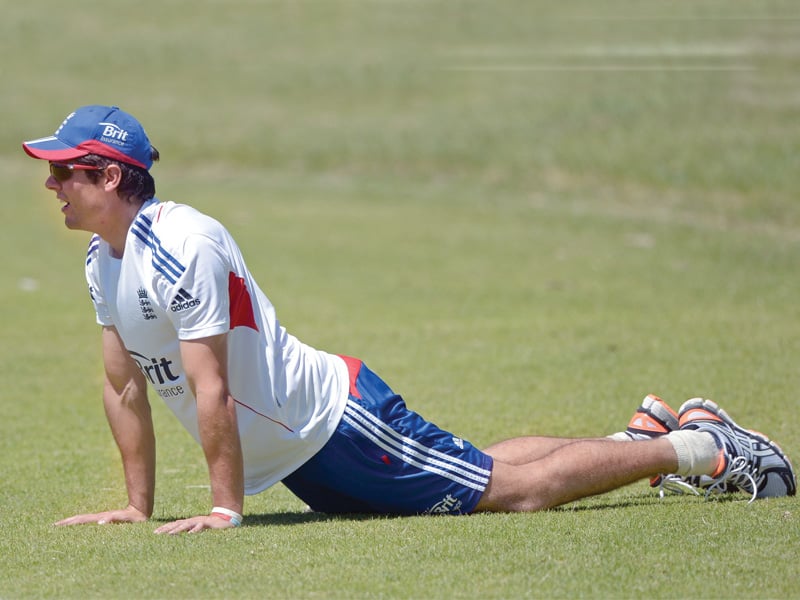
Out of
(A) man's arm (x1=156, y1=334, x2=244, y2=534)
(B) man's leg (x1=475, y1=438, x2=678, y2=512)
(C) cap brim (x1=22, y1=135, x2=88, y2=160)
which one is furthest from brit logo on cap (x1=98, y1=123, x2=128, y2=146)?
(B) man's leg (x1=475, y1=438, x2=678, y2=512)

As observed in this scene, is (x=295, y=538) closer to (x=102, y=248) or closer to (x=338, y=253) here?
(x=102, y=248)

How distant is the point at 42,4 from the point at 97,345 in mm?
29802

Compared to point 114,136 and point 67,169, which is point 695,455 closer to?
point 114,136

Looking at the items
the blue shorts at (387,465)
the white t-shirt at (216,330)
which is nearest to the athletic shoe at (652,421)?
the blue shorts at (387,465)

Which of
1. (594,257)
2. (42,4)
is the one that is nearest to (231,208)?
(594,257)

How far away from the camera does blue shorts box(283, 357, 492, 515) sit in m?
5.61

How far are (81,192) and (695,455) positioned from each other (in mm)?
3020

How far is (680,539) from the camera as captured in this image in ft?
16.7

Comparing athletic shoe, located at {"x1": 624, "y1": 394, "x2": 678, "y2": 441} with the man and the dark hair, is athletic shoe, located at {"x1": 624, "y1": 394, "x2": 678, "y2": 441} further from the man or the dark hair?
the dark hair

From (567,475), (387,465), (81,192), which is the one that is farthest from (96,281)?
(567,475)

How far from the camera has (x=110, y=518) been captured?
573 centimetres

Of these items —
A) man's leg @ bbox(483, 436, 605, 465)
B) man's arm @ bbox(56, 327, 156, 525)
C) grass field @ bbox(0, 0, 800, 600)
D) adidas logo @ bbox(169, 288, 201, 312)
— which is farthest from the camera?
man's leg @ bbox(483, 436, 605, 465)

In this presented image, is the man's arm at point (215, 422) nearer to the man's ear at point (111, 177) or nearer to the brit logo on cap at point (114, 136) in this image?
the man's ear at point (111, 177)

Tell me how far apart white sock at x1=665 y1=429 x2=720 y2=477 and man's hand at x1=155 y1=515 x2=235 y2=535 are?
2.13 metres
